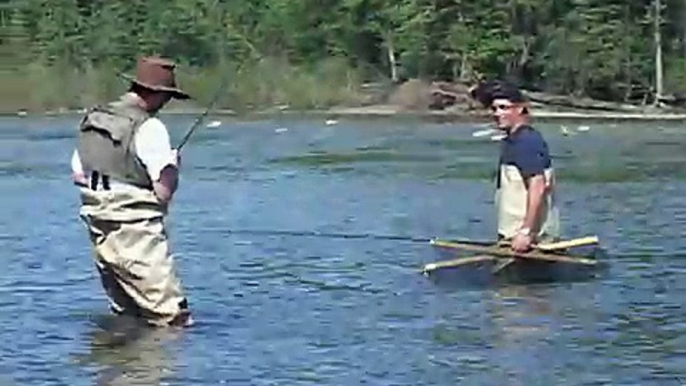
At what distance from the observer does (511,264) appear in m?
15.3

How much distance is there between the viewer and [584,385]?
1168 cm

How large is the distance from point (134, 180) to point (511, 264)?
3.90m

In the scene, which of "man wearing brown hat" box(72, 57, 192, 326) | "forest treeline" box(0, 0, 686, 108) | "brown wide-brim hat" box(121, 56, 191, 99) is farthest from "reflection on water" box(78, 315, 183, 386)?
"forest treeline" box(0, 0, 686, 108)

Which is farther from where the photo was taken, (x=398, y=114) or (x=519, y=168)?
(x=398, y=114)

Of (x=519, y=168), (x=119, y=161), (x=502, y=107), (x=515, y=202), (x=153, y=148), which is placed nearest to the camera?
(x=153, y=148)

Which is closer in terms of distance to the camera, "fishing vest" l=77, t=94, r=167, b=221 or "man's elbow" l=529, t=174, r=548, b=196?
"fishing vest" l=77, t=94, r=167, b=221

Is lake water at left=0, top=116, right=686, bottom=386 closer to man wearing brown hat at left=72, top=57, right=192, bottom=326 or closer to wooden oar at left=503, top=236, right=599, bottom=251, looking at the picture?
wooden oar at left=503, top=236, right=599, bottom=251

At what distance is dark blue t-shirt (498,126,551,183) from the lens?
49.0 ft

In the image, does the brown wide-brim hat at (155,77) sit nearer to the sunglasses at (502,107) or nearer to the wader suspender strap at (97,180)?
the wader suspender strap at (97,180)

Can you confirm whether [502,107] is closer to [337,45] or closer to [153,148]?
[153,148]

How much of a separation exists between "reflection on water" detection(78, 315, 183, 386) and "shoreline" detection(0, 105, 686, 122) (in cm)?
4882

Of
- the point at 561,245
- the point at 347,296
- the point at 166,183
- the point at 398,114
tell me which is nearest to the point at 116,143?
the point at 166,183

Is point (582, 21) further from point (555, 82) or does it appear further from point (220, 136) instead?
point (220, 136)

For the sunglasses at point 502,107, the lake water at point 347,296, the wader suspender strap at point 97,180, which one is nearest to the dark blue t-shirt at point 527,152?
the sunglasses at point 502,107
